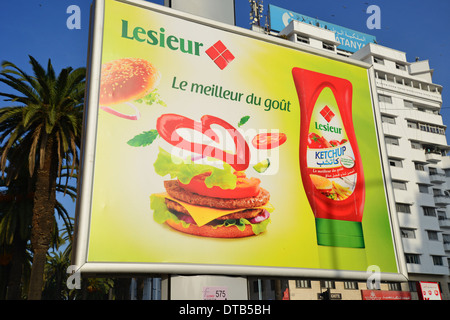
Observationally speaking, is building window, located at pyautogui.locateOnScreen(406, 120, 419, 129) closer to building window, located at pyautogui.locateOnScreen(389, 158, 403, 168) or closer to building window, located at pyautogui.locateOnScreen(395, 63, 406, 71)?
building window, located at pyautogui.locateOnScreen(389, 158, 403, 168)

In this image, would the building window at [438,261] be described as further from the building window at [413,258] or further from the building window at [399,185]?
the building window at [399,185]

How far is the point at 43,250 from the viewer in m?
18.0

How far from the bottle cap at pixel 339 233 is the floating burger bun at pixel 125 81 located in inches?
183

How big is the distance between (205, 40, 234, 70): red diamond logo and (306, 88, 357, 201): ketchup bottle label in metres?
2.51

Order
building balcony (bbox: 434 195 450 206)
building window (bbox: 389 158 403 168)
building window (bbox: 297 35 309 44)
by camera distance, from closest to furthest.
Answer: building window (bbox: 389 158 403 168), building balcony (bbox: 434 195 450 206), building window (bbox: 297 35 309 44)

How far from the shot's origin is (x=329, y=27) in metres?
69.4

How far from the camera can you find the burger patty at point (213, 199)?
853cm

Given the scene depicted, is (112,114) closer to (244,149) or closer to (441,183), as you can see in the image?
(244,149)

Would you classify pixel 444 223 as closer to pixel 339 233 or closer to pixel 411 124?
pixel 411 124

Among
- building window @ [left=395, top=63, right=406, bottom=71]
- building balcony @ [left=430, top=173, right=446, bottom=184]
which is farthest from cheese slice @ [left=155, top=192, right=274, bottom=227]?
building window @ [left=395, top=63, right=406, bottom=71]

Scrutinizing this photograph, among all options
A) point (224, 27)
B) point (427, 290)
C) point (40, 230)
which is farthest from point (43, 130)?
point (427, 290)

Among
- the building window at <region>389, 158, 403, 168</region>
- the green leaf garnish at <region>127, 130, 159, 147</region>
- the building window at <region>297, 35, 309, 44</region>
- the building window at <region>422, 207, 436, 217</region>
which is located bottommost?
the green leaf garnish at <region>127, 130, 159, 147</region>

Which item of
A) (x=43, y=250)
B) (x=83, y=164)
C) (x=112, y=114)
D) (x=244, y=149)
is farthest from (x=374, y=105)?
(x=43, y=250)

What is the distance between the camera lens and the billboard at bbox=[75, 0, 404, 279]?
8.00 meters
